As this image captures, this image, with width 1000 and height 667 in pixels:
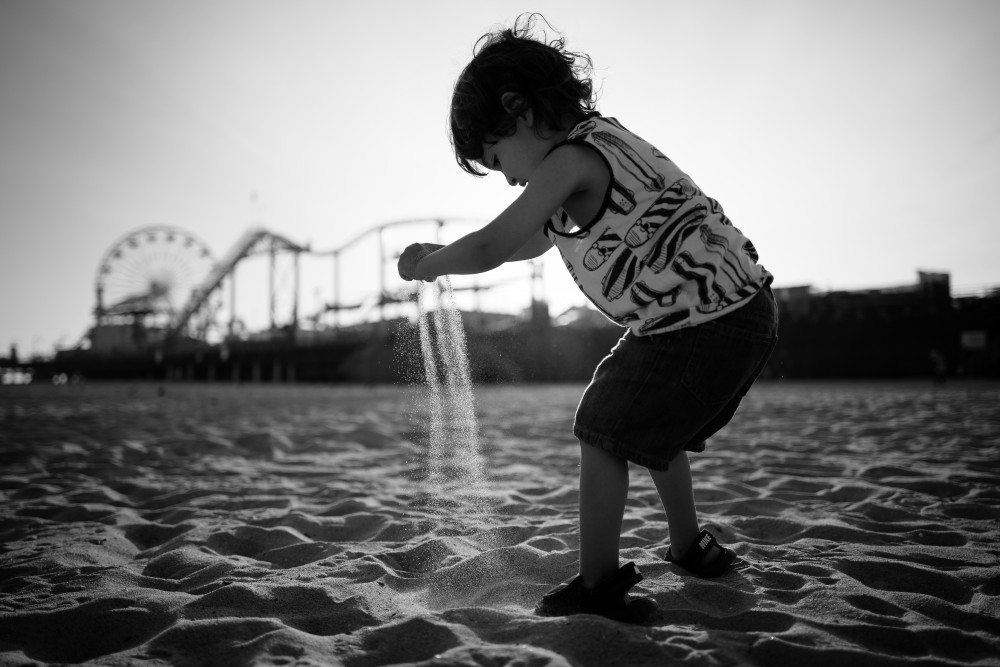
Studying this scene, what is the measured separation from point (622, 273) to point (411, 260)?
1.68 feet

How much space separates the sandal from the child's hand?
0.98 metres

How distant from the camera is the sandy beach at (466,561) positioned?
1.22m

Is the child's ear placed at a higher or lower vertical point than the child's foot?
higher

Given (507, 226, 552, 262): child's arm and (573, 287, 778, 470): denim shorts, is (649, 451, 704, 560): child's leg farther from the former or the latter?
(507, 226, 552, 262): child's arm

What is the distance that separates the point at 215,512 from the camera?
8.11 feet

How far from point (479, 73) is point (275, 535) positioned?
1595 millimetres

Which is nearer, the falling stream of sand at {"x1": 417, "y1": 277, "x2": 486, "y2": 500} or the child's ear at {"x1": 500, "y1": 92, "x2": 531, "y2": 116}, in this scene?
the child's ear at {"x1": 500, "y1": 92, "x2": 531, "y2": 116}

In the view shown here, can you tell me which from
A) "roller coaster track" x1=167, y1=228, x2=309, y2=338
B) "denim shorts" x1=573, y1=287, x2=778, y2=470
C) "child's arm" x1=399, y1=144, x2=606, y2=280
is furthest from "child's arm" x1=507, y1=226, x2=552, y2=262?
"roller coaster track" x1=167, y1=228, x2=309, y2=338

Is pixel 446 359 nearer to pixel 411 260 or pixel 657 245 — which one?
pixel 411 260

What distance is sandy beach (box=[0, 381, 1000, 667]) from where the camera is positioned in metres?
1.22

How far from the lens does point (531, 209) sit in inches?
52.9

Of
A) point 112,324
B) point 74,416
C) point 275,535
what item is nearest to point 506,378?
point 275,535

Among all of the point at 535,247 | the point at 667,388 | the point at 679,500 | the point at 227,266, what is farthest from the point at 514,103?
the point at 227,266

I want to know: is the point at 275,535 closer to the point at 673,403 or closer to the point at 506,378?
the point at 506,378
